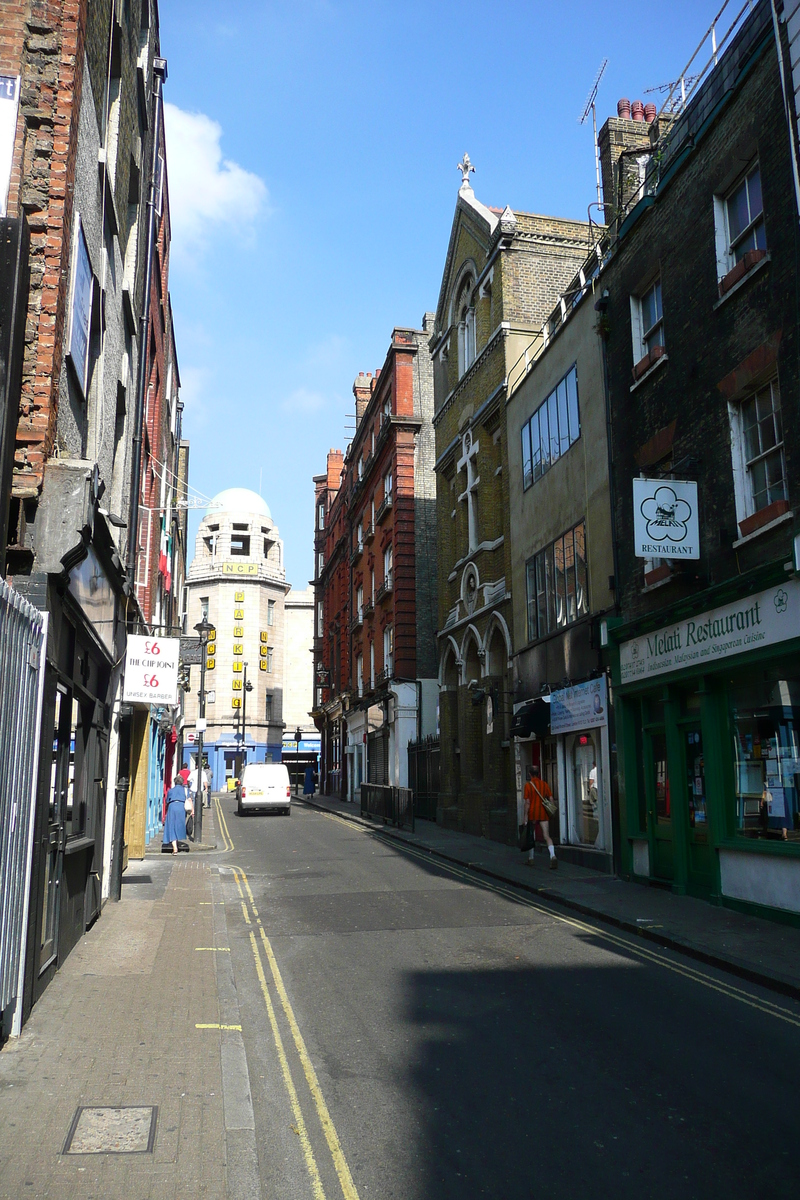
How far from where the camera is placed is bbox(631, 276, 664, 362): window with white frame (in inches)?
603

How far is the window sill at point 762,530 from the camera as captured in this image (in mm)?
11195

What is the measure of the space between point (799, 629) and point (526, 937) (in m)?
4.73

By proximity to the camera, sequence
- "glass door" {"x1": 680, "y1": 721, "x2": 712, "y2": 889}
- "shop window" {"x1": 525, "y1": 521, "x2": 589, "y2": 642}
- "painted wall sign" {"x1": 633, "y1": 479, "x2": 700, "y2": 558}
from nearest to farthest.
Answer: "painted wall sign" {"x1": 633, "y1": 479, "x2": 700, "y2": 558}
"glass door" {"x1": 680, "y1": 721, "x2": 712, "y2": 889}
"shop window" {"x1": 525, "y1": 521, "x2": 589, "y2": 642}

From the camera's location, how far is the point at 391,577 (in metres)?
37.4

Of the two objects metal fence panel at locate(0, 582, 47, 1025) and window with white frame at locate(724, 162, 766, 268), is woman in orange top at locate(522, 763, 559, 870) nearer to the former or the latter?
window with white frame at locate(724, 162, 766, 268)

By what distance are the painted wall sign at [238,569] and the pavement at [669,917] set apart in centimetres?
6320

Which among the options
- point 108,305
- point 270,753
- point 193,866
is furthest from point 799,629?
point 270,753

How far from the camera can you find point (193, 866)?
61.0 feet

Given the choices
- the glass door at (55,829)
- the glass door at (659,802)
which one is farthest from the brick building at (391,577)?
the glass door at (55,829)

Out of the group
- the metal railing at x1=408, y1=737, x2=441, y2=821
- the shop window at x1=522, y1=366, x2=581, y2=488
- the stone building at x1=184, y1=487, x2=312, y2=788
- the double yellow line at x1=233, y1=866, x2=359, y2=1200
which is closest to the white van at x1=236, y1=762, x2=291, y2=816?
the metal railing at x1=408, y1=737, x2=441, y2=821

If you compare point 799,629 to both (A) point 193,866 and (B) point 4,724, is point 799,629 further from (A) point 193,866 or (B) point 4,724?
(A) point 193,866

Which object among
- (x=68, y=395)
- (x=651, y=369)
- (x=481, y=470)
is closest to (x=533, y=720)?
(x=651, y=369)

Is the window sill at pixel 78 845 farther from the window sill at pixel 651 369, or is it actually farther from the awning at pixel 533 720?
the window sill at pixel 651 369

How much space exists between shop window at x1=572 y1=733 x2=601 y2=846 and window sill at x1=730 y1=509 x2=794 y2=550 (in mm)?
6054
